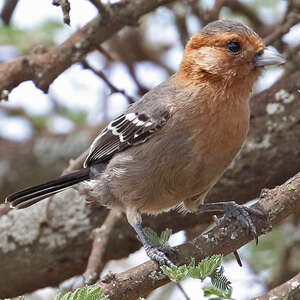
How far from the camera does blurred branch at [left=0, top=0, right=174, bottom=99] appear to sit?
15.5 feet

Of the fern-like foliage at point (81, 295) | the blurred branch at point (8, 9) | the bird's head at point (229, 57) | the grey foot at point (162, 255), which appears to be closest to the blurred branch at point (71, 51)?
the blurred branch at point (8, 9)

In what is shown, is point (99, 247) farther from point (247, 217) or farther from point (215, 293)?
point (215, 293)

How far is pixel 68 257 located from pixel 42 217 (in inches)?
14.9

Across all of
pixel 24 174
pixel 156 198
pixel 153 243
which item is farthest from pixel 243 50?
pixel 24 174

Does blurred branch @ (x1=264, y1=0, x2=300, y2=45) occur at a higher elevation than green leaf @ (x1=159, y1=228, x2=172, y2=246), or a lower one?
higher

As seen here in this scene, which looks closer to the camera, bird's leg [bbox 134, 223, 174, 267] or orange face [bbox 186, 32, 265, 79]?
bird's leg [bbox 134, 223, 174, 267]

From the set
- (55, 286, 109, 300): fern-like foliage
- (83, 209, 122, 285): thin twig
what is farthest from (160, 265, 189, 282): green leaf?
(83, 209, 122, 285): thin twig

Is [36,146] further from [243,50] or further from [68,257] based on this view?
[243,50]

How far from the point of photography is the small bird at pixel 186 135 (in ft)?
13.6

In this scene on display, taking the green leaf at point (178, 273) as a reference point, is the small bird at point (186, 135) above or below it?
above

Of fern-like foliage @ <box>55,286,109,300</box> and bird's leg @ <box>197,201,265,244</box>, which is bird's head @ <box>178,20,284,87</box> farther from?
fern-like foliage @ <box>55,286,109,300</box>

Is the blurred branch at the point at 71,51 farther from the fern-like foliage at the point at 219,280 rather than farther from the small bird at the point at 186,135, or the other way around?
the fern-like foliage at the point at 219,280

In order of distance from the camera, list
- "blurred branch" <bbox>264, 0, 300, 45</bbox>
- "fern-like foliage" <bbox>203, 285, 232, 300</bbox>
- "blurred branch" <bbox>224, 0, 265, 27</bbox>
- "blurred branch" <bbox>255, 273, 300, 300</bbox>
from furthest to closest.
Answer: "blurred branch" <bbox>224, 0, 265, 27</bbox>, "blurred branch" <bbox>264, 0, 300, 45</bbox>, "blurred branch" <bbox>255, 273, 300, 300</bbox>, "fern-like foliage" <bbox>203, 285, 232, 300</bbox>

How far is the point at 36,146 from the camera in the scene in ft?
22.2
